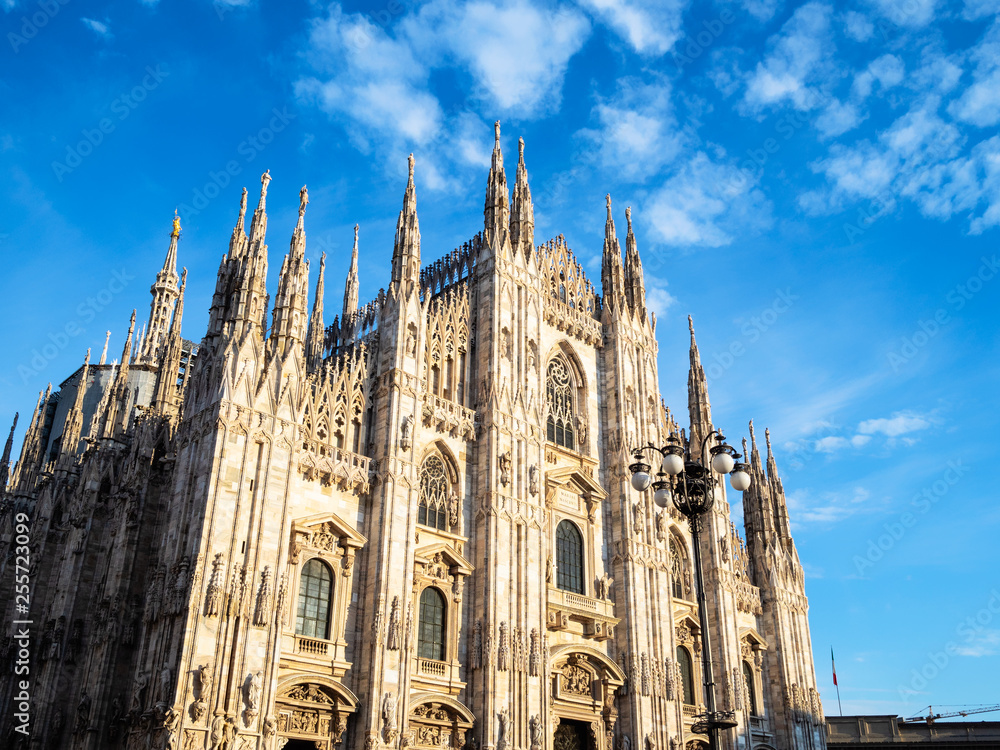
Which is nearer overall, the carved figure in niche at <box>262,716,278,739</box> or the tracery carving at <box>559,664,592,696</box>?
the carved figure in niche at <box>262,716,278,739</box>

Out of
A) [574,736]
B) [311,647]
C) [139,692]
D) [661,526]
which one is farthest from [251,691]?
[661,526]

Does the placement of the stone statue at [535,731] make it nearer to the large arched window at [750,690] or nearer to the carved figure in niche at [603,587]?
the carved figure in niche at [603,587]

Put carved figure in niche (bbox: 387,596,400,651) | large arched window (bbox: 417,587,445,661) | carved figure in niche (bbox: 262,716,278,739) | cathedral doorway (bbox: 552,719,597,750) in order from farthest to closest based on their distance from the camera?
cathedral doorway (bbox: 552,719,597,750), large arched window (bbox: 417,587,445,661), carved figure in niche (bbox: 387,596,400,651), carved figure in niche (bbox: 262,716,278,739)

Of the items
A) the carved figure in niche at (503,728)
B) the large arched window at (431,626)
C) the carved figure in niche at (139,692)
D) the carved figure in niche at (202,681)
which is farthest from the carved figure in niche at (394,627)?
the carved figure in niche at (139,692)

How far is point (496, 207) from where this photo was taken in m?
38.9

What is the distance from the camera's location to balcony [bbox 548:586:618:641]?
3338 cm

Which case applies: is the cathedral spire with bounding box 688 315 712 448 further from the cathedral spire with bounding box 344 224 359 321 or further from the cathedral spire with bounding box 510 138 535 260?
the cathedral spire with bounding box 344 224 359 321

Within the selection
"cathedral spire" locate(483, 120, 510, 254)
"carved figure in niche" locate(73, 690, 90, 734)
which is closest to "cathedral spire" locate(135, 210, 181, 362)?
"cathedral spire" locate(483, 120, 510, 254)

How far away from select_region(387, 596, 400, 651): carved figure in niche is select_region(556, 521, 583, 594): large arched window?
9.43m

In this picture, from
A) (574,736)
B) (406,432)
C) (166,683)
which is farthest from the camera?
(574,736)

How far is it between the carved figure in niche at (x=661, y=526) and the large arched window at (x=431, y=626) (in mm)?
12544

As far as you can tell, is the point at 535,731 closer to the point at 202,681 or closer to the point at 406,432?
the point at 406,432

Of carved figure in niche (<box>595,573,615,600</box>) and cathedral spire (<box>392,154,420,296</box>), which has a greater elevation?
cathedral spire (<box>392,154,420,296</box>)

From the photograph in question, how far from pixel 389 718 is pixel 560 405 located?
1684 centimetres
